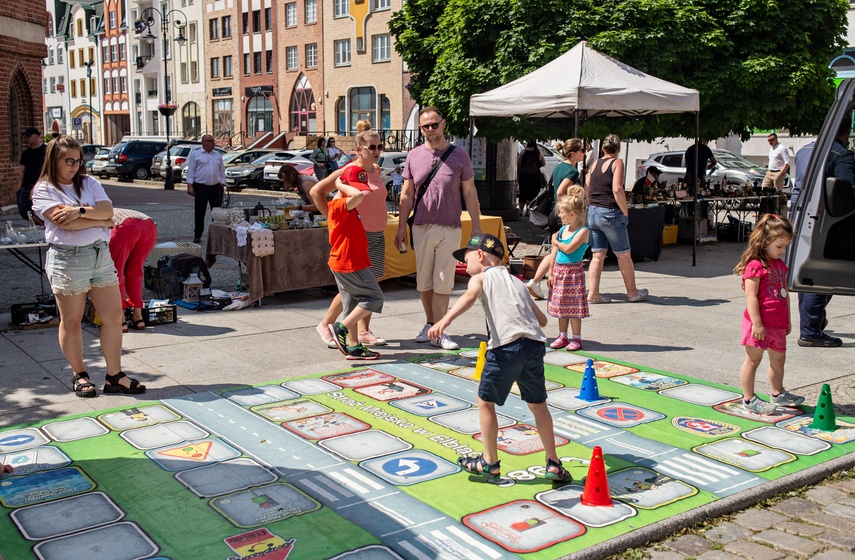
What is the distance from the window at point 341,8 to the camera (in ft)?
173

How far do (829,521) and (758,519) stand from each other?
374 millimetres

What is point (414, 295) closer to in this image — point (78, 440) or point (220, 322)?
point (220, 322)

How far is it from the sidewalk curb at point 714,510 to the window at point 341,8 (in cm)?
5056

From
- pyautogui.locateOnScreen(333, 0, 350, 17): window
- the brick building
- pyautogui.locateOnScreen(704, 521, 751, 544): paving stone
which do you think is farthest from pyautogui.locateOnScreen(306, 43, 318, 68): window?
pyautogui.locateOnScreen(704, 521, 751, 544): paving stone

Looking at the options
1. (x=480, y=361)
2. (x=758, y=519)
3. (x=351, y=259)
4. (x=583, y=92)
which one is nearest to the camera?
(x=758, y=519)

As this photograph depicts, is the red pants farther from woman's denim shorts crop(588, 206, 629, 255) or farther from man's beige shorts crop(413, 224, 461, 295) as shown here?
woman's denim shorts crop(588, 206, 629, 255)

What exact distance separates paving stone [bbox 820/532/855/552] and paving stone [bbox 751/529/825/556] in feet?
0.28

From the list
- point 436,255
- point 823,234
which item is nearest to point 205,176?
point 436,255

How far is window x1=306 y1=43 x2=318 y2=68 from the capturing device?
55.6 m

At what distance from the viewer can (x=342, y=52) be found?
5372cm

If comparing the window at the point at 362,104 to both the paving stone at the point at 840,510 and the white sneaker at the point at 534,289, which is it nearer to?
the white sneaker at the point at 534,289

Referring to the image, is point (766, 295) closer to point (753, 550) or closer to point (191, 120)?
point (753, 550)

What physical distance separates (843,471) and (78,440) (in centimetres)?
473

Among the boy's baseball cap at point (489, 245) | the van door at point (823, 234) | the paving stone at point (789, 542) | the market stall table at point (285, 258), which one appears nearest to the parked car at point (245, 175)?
the market stall table at point (285, 258)
